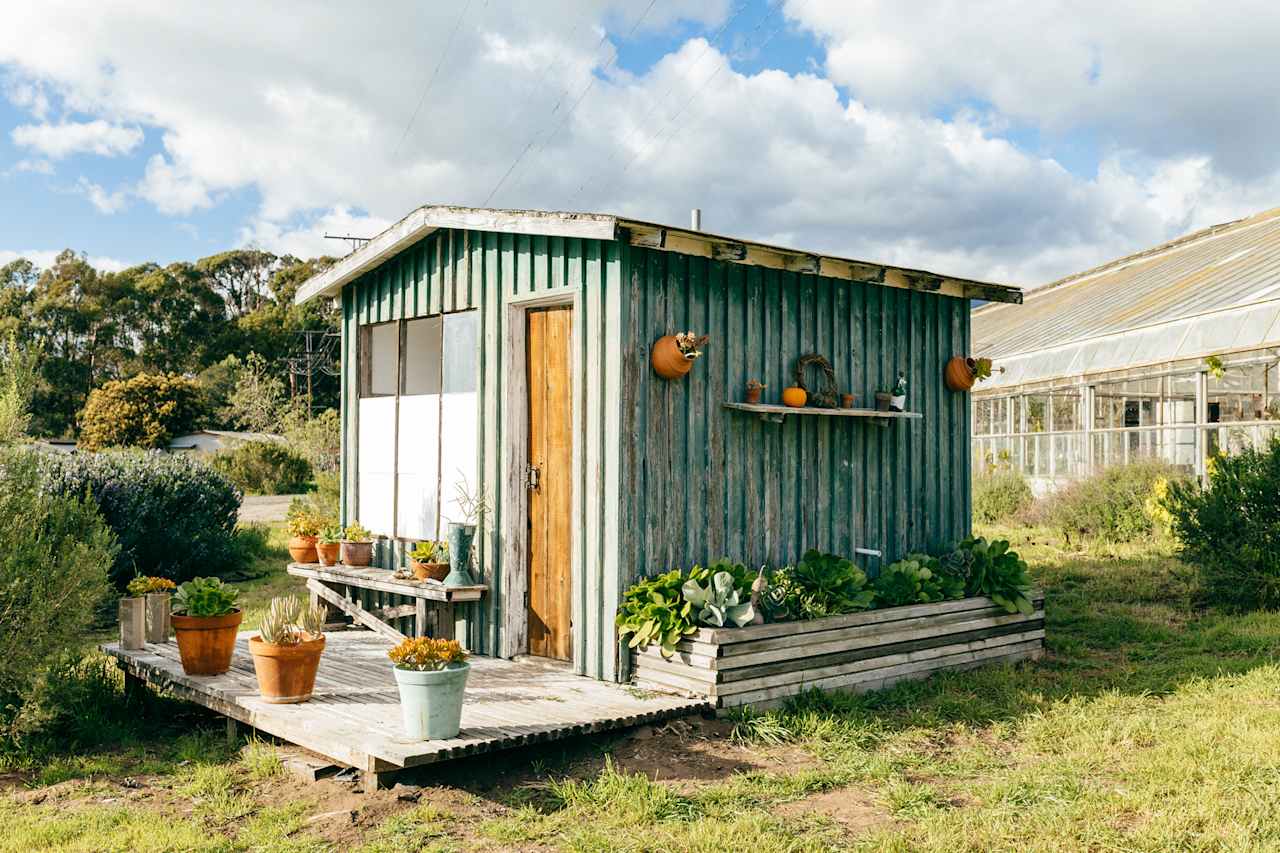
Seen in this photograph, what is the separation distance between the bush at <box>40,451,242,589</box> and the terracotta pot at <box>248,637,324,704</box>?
5.77 meters

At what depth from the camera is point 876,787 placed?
4.66 metres

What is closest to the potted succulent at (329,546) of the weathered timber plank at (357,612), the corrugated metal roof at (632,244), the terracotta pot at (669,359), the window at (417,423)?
the weathered timber plank at (357,612)

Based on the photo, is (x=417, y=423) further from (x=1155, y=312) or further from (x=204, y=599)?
(x=1155, y=312)

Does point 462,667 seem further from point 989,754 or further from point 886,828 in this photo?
point 989,754

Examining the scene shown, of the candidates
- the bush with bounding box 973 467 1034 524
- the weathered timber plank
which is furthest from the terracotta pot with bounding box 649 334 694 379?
the bush with bounding box 973 467 1034 524

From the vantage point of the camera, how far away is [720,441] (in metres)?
6.45

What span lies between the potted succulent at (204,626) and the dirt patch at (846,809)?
3.44 metres

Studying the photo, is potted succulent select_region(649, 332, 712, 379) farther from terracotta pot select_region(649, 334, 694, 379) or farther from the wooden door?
the wooden door

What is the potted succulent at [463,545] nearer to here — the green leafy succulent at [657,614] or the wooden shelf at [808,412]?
the green leafy succulent at [657,614]

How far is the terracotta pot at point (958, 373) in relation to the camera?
26.3 feet

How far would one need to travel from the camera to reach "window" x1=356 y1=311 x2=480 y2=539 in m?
7.25

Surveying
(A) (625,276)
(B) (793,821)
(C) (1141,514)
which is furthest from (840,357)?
(C) (1141,514)

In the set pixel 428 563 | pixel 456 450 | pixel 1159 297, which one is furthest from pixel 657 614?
pixel 1159 297

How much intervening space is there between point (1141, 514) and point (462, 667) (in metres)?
10.3
